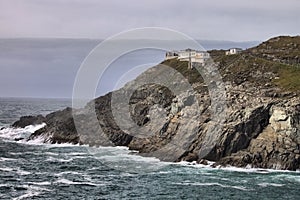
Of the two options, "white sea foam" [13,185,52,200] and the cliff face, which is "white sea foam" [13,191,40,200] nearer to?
"white sea foam" [13,185,52,200]

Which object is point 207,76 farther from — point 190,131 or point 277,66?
point 190,131

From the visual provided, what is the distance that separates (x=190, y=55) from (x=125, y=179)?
78.7 meters

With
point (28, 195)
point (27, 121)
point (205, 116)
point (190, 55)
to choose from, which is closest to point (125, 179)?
point (28, 195)

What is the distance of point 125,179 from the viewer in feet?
254

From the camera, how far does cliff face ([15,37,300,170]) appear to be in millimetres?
90000

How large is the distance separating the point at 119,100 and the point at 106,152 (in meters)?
32.8

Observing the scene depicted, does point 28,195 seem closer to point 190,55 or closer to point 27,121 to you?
point 190,55

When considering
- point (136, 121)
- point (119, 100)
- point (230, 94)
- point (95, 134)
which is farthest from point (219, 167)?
point (119, 100)

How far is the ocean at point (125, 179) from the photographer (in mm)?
66375

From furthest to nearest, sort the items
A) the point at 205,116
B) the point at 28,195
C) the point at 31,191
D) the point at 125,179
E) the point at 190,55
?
the point at 190,55 < the point at 205,116 < the point at 125,179 < the point at 31,191 < the point at 28,195

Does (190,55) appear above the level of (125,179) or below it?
above

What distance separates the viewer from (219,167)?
8694 centimetres

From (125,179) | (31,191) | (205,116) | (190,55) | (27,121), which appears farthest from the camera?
(27,121)

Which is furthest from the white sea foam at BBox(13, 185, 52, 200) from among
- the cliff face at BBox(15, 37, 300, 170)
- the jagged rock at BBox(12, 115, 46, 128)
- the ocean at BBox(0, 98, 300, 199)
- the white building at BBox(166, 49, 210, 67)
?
the jagged rock at BBox(12, 115, 46, 128)
